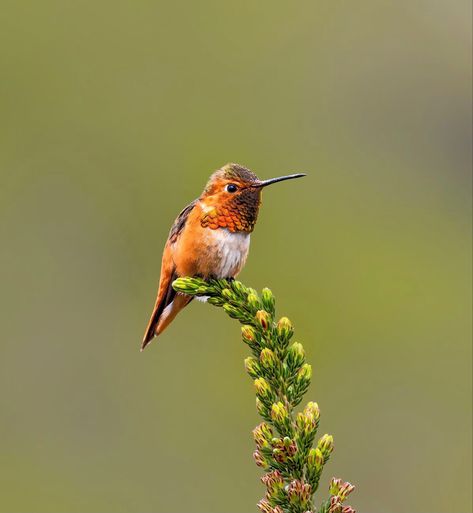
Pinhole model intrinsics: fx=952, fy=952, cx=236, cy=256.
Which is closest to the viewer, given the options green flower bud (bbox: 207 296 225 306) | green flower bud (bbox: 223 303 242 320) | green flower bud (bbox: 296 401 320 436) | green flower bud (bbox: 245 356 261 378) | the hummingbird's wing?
green flower bud (bbox: 296 401 320 436)

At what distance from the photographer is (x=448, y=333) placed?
→ 5416cm

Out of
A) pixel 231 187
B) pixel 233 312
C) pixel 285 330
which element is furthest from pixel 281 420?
pixel 231 187

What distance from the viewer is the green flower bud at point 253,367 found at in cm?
397

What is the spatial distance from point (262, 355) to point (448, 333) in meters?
51.7

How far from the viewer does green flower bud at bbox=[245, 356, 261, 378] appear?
397cm

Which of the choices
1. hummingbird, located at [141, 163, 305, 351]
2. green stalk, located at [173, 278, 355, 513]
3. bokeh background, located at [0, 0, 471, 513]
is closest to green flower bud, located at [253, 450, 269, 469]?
green stalk, located at [173, 278, 355, 513]

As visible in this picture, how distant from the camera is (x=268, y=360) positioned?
13.1 ft

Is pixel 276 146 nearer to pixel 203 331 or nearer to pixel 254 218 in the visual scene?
pixel 203 331

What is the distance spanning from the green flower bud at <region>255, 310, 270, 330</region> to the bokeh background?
2726 centimetres

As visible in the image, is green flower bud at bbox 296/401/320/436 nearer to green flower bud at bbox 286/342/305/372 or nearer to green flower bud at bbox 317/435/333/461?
green flower bud at bbox 317/435/333/461

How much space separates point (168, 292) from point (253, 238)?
53221 millimetres

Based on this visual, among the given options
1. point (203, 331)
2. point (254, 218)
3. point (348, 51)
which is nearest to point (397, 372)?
point (203, 331)

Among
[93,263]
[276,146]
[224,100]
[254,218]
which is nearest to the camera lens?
[254,218]

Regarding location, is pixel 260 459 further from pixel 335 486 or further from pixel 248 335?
pixel 248 335
